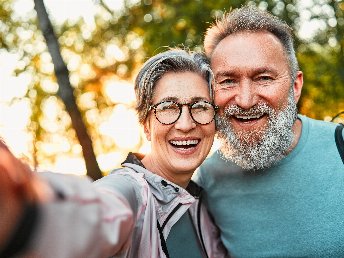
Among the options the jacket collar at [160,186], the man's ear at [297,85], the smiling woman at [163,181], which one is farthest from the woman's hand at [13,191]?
the man's ear at [297,85]

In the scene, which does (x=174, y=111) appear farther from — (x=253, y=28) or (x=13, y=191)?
(x=13, y=191)

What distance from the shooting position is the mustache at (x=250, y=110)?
320 cm

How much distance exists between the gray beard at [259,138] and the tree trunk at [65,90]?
1393mm

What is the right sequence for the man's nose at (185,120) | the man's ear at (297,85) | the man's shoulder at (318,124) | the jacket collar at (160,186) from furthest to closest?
the man's ear at (297,85)
the man's shoulder at (318,124)
the man's nose at (185,120)
the jacket collar at (160,186)

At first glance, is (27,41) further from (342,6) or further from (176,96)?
(176,96)

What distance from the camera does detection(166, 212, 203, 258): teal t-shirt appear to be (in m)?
2.56

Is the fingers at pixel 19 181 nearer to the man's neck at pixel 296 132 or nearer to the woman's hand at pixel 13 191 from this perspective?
the woman's hand at pixel 13 191

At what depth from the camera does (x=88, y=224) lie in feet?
3.43

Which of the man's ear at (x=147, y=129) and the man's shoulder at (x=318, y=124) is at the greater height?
the man's ear at (x=147, y=129)

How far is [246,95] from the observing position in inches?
125

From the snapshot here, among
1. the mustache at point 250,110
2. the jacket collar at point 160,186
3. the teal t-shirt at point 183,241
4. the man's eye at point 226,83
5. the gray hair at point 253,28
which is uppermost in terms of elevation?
the gray hair at point 253,28

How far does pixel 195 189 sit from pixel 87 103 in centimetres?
1364

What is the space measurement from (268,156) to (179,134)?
721mm

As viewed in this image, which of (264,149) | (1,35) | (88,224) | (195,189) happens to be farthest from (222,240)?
(1,35)
